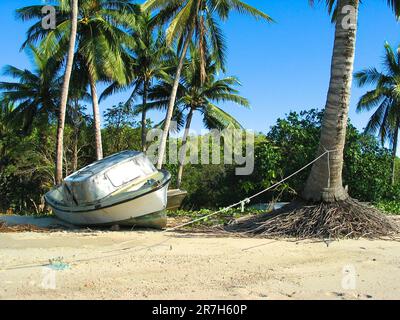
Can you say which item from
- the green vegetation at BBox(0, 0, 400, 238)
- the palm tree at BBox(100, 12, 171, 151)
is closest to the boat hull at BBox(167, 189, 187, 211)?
the green vegetation at BBox(0, 0, 400, 238)

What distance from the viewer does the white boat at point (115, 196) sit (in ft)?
38.2

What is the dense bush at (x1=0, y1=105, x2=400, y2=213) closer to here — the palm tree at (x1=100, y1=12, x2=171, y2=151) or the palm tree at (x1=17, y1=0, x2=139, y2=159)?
the palm tree at (x1=100, y1=12, x2=171, y2=151)

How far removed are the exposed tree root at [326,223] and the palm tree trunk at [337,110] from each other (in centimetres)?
33

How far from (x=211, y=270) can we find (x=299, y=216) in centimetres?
379

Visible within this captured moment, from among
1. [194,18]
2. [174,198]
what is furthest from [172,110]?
[174,198]

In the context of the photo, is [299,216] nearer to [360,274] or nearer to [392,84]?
[360,274]

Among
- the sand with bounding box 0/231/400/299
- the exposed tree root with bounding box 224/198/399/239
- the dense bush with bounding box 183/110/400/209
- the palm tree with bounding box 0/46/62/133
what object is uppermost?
the palm tree with bounding box 0/46/62/133

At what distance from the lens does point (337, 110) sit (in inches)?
406

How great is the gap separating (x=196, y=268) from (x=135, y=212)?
475 centimetres

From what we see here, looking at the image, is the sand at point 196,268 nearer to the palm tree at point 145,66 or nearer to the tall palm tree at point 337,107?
the tall palm tree at point 337,107

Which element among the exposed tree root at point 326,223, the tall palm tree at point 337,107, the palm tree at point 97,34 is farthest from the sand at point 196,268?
the palm tree at point 97,34

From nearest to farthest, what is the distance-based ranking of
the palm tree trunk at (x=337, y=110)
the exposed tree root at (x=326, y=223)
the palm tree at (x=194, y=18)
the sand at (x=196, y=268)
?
the sand at (x=196, y=268)
the exposed tree root at (x=326, y=223)
the palm tree trunk at (x=337, y=110)
the palm tree at (x=194, y=18)

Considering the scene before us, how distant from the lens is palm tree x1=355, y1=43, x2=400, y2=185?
2905cm

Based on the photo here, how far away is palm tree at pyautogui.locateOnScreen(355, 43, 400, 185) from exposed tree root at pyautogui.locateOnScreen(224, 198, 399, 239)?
2027 centimetres
